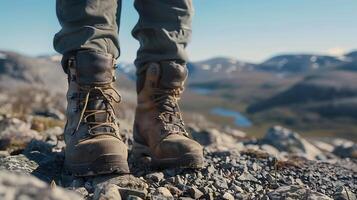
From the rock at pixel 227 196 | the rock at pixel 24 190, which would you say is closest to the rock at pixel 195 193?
the rock at pixel 227 196

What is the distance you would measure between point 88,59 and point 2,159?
1.25m

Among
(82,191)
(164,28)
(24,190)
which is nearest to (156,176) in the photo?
(82,191)

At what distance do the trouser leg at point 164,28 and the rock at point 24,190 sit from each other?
9.09 feet

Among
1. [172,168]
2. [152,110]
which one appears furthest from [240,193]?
[152,110]

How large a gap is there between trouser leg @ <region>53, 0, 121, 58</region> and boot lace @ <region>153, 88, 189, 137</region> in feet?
2.40

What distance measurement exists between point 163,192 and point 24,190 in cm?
198

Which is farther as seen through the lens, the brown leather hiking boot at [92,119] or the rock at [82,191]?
the brown leather hiking boot at [92,119]

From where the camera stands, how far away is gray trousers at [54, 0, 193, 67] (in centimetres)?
392

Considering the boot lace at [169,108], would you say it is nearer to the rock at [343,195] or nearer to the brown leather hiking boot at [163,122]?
the brown leather hiking boot at [163,122]

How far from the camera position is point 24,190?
5.34 feet

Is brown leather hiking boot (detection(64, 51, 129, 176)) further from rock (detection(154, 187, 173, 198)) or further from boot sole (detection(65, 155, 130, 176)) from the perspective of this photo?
rock (detection(154, 187, 173, 198))

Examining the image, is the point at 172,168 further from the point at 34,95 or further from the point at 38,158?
the point at 34,95

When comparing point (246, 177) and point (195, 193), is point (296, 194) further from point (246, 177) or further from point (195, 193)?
point (246, 177)

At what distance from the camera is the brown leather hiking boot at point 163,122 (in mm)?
4184
